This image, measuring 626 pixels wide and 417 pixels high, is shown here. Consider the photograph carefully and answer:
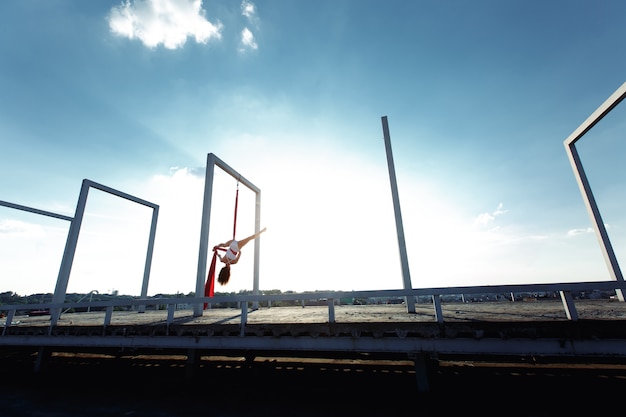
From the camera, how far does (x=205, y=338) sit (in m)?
5.80

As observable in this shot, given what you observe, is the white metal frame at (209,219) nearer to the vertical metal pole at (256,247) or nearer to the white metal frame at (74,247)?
the vertical metal pole at (256,247)

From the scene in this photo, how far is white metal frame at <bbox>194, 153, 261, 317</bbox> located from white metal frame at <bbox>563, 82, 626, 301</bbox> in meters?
11.5

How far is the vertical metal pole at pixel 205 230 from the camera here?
26.2ft

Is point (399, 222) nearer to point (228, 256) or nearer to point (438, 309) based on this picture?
point (438, 309)

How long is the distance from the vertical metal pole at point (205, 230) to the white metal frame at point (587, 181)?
11992mm

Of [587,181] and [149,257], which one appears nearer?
[587,181]

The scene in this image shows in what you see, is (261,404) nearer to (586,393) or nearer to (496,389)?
(496,389)

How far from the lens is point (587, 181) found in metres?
8.95

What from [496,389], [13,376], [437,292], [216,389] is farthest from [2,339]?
[496,389]

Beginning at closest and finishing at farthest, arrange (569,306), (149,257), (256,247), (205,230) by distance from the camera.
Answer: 1. (569,306)
2. (205,230)
3. (256,247)
4. (149,257)

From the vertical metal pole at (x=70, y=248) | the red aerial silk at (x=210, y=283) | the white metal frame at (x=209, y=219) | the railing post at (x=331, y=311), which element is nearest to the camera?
the railing post at (x=331, y=311)

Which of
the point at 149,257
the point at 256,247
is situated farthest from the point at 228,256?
the point at 149,257

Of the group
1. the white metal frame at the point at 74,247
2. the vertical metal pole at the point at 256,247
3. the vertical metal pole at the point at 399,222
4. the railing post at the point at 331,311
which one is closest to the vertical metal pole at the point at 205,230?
the vertical metal pole at the point at 256,247

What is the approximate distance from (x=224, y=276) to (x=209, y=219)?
2739 mm
